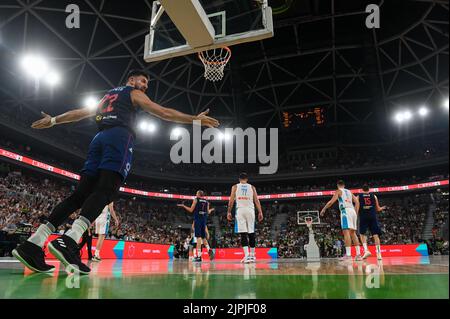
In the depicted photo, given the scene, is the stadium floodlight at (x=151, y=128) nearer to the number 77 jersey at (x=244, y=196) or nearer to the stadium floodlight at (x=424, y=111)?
the stadium floodlight at (x=424, y=111)

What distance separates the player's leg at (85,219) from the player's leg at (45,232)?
11.9 inches

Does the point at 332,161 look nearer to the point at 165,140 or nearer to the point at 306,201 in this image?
the point at 306,201

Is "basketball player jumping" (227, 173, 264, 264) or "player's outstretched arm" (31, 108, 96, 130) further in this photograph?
"basketball player jumping" (227, 173, 264, 264)

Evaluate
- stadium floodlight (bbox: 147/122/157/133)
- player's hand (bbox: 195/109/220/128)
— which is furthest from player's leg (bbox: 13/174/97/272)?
stadium floodlight (bbox: 147/122/157/133)

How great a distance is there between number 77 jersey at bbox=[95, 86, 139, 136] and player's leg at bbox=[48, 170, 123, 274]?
62cm

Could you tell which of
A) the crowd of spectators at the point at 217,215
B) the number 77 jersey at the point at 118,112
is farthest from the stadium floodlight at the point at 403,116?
the number 77 jersey at the point at 118,112

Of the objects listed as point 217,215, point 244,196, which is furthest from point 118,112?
point 217,215

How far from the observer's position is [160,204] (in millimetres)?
37719

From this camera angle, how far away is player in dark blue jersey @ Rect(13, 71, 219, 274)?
3.23m

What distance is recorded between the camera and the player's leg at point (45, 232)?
10.8 feet

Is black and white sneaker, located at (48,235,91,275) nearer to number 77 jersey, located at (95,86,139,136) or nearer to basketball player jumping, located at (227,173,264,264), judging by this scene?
number 77 jersey, located at (95,86,139,136)

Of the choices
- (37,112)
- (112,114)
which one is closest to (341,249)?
(112,114)

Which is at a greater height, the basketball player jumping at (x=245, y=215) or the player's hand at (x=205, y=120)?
the player's hand at (x=205, y=120)
